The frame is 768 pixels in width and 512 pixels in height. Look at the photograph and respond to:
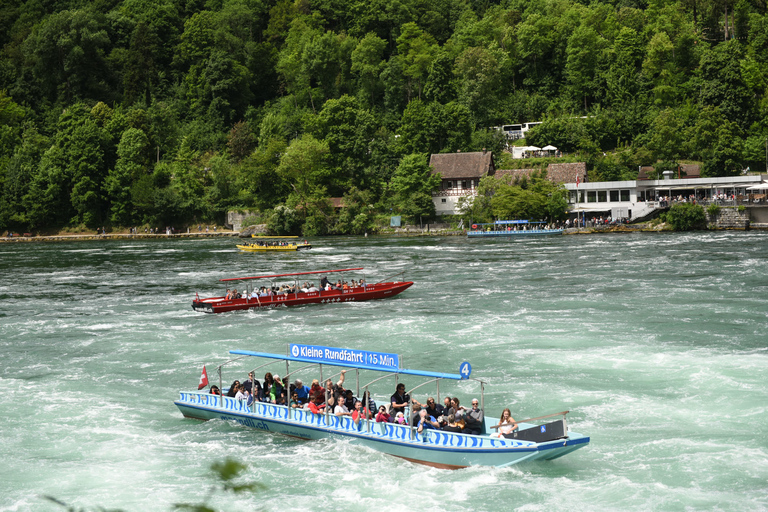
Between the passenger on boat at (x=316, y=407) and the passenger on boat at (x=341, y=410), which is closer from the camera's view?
the passenger on boat at (x=341, y=410)

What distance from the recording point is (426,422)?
913 inches

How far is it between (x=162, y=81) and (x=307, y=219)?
2424 inches

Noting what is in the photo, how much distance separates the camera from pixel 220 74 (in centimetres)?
14962

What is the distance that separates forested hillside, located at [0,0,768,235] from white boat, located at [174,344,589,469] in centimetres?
8700

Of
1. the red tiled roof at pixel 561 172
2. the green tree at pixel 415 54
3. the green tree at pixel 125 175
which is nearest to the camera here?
the red tiled roof at pixel 561 172

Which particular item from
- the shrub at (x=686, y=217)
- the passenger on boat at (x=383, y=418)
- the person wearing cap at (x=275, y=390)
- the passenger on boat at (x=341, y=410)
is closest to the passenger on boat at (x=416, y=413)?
the passenger on boat at (x=383, y=418)

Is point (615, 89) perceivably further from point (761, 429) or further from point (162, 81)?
point (761, 429)

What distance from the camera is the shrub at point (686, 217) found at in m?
96.4

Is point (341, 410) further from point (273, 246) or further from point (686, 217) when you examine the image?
point (686, 217)

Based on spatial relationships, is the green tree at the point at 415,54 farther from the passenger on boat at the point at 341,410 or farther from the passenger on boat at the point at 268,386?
the passenger on boat at the point at 341,410

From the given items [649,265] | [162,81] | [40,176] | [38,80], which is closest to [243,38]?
[162,81]

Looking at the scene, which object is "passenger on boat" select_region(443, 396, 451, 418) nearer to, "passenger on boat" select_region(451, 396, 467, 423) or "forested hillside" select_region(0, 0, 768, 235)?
"passenger on boat" select_region(451, 396, 467, 423)

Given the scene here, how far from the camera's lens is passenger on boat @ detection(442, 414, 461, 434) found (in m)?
22.9

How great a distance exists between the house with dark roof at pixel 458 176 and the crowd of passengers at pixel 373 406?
9024 cm
